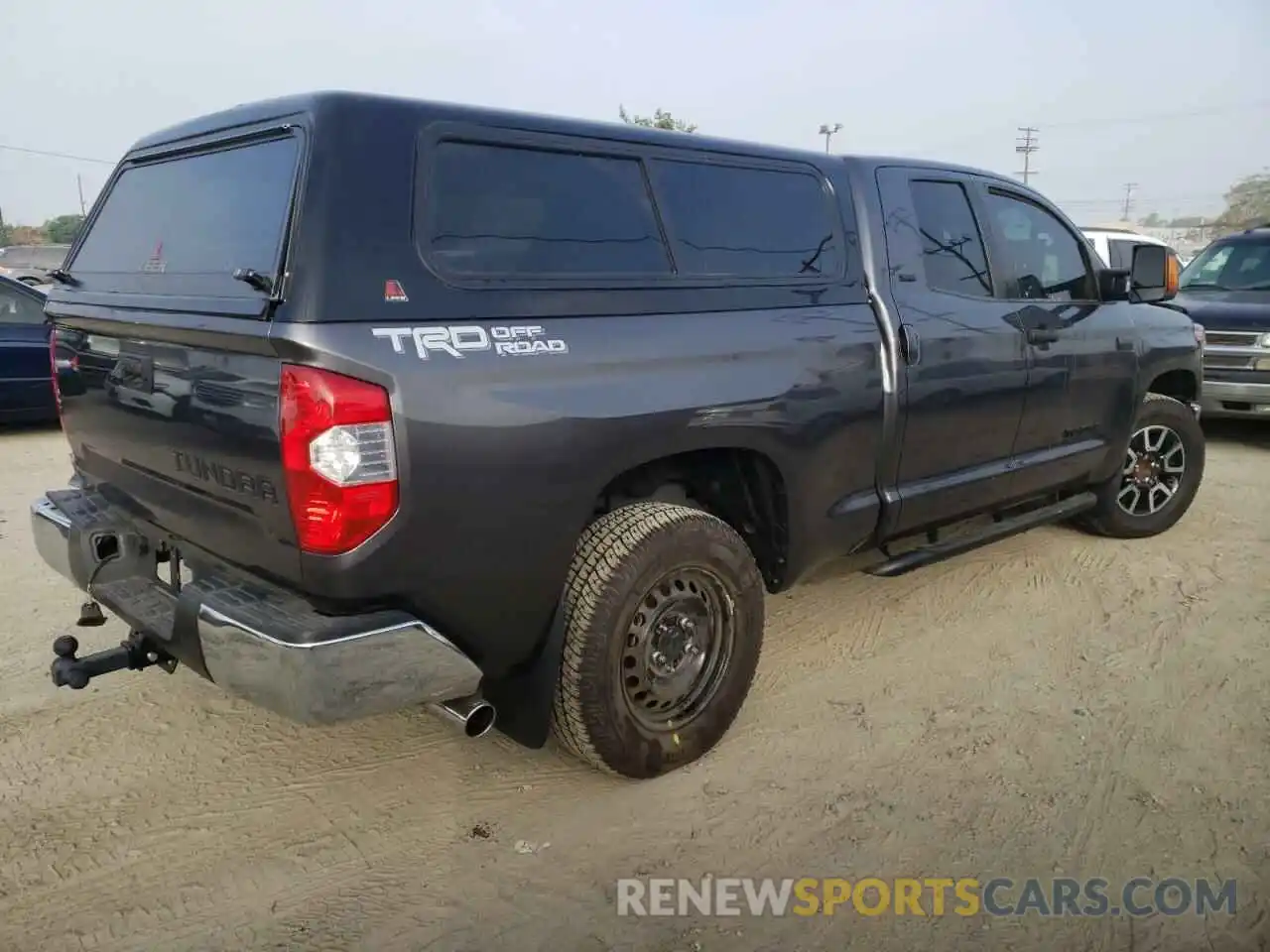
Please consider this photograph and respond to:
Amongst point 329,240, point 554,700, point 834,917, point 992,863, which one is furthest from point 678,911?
point 329,240

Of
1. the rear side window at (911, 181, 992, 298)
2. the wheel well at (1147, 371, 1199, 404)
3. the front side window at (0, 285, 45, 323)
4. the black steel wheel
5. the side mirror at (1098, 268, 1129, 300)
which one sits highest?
the front side window at (0, 285, 45, 323)

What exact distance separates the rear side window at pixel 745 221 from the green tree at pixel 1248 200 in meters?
64.3

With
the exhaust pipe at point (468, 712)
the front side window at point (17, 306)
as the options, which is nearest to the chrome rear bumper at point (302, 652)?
the exhaust pipe at point (468, 712)

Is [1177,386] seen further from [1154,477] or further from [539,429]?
[539,429]

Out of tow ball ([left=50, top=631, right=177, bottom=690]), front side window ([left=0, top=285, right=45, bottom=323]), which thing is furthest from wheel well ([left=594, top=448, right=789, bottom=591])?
front side window ([left=0, top=285, right=45, bottom=323])

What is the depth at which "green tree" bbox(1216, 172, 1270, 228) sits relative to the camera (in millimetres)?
58094

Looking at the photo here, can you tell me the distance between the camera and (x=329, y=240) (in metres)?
2.32

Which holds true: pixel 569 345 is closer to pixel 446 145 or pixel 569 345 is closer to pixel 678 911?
pixel 446 145

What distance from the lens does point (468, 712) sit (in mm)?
2629

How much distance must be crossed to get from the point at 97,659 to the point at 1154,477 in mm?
5277

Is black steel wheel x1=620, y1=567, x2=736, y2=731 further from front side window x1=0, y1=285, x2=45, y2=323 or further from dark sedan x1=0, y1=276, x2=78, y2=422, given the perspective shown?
front side window x1=0, y1=285, x2=45, y2=323

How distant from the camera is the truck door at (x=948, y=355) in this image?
379cm

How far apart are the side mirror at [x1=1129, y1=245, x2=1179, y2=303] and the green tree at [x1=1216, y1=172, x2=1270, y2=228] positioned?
204 feet

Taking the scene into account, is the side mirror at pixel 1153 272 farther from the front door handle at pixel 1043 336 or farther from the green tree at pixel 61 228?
the green tree at pixel 61 228
